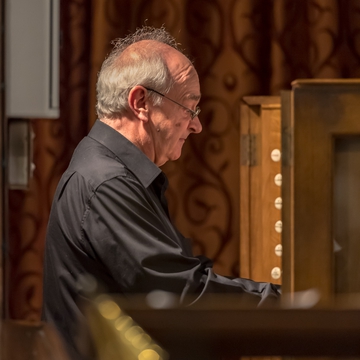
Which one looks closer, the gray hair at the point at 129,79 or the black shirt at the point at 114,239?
the black shirt at the point at 114,239

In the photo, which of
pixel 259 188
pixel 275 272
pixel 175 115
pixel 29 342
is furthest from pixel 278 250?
pixel 29 342

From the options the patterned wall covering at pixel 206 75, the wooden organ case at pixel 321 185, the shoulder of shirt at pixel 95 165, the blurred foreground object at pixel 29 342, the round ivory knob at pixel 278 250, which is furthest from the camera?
the patterned wall covering at pixel 206 75

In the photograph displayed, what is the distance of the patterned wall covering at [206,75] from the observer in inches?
104

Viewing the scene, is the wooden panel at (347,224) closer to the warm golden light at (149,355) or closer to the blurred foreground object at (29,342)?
the blurred foreground object at (29,342)

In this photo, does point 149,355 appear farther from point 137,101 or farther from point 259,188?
point 259,188

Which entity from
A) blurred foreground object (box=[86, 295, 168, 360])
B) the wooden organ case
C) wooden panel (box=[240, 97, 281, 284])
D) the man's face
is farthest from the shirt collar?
blurred foreground object (box=[86, 295, 168, 360])

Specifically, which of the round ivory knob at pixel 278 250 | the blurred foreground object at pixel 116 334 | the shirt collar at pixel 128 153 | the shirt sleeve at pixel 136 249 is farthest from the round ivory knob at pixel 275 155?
the blurred foreground object at pixel 116 334

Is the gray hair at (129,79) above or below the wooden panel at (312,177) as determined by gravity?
above

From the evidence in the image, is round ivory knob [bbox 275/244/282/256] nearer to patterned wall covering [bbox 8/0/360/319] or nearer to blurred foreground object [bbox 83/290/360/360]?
patterned wall covering [bbox 8/0/360/319]

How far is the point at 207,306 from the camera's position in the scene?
36 centimetres

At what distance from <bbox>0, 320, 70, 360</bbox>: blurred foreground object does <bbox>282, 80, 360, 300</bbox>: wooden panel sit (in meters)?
0.84

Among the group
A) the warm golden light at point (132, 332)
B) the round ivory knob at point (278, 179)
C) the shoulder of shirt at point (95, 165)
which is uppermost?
the shoulder of shirt at point (95, 165)

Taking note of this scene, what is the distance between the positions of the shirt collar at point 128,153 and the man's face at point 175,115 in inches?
4.8

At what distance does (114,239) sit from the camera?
142cm
